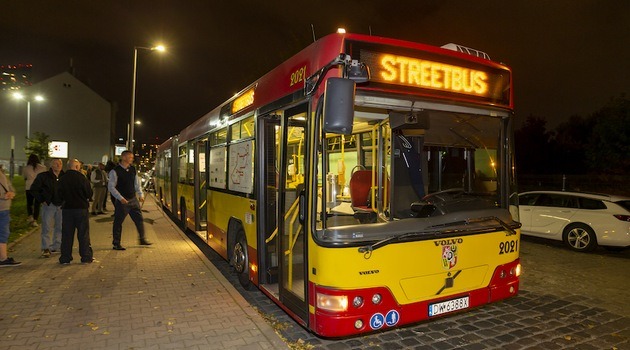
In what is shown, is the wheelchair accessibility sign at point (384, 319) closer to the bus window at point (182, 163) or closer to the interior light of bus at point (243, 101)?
the interior light of bus at point (243, 101)

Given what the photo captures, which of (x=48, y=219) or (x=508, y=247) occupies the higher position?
(x=508, y=247)

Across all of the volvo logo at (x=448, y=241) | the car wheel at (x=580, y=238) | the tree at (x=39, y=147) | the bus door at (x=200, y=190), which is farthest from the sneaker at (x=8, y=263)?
the tree at (x=39, y=147)

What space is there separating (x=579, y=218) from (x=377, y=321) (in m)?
8.71

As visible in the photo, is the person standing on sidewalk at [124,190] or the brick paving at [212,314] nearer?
the brick paving at [212,314]

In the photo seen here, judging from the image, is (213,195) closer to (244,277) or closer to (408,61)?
(244,277)

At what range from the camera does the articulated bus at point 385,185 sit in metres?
3.86

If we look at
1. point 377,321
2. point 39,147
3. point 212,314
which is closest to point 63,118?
point 39,147

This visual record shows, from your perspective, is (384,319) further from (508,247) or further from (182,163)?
(182,163)

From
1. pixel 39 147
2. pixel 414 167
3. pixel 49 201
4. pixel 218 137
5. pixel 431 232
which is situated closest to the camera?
pixel 431 232

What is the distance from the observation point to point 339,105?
3512 millimetres

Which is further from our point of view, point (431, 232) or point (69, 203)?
point (69, 203)

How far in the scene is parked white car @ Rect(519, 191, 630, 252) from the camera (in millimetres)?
9672

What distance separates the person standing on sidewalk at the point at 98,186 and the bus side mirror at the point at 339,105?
1440cm

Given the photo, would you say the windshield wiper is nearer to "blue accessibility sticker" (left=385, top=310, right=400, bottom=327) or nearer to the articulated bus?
the articulated bus
